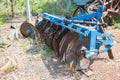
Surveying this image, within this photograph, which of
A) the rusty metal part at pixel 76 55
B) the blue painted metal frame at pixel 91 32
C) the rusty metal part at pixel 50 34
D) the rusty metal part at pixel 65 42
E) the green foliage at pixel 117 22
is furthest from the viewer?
the green foliage at pixel 117 22

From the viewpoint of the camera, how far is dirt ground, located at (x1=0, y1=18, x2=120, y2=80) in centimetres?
502

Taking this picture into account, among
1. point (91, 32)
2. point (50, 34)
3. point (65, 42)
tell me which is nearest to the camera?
point (91, 32)

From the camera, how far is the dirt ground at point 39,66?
5.02 meters

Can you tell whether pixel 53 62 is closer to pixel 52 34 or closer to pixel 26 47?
pixel 52 34

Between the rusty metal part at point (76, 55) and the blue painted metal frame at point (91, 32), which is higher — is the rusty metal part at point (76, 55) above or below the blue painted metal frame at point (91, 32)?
below

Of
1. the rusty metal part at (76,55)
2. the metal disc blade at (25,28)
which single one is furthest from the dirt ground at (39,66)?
the metal disc blade at (25,28)

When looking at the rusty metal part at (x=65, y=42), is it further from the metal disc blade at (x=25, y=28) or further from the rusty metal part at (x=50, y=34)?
the metal disc blade at (x=25, y=28)

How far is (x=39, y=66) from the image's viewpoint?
18.1 feet

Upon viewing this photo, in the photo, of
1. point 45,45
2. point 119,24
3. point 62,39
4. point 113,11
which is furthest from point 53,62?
point 119,24

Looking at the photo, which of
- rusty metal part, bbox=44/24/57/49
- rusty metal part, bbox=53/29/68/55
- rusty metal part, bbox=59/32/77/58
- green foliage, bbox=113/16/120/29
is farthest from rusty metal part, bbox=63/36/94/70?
green foliage, bbox=113/16/120/29

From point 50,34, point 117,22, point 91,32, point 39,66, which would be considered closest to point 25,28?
point 50,34

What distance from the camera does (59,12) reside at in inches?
427

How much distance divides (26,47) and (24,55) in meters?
0.53

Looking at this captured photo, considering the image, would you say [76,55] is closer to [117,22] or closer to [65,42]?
[65,42]
